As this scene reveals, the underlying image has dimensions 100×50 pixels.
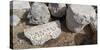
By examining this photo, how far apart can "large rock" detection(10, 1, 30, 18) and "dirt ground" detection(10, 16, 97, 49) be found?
12 centimetres

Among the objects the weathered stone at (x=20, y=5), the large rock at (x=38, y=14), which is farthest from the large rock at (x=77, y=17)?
the weathered stone at (x=20, y=5)

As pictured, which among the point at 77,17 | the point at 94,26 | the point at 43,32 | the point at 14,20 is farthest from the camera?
the point at 94,26

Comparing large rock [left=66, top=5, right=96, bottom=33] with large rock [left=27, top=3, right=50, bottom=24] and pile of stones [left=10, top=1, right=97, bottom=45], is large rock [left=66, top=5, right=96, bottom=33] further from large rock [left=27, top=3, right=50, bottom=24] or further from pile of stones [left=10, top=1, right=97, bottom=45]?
large rock [left=27, top=3, right=50, bottom=24]

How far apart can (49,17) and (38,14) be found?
0.49 ft

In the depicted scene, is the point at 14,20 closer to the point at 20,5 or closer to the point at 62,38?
the point at 20,5

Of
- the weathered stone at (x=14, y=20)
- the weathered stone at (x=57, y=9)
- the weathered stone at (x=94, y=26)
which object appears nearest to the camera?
the weathered stone at (x=14, y=20)

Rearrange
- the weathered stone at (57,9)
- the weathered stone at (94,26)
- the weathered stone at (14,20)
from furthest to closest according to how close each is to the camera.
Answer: the weathered stone at (94,26) < the weathered stone at (57,9) < the weathered stone at (14,20)

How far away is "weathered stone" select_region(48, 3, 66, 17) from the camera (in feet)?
6.65

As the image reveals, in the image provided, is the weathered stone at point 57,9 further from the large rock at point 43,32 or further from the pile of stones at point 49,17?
the large rock at point 43,32

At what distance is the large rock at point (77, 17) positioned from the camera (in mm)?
2078

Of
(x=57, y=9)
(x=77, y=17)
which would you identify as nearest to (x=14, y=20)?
(x=57, y=9)

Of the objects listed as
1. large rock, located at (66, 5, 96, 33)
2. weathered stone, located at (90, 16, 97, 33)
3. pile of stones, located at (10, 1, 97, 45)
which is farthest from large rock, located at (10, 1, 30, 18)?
weathered stone, located at (90, 16, 97, 33)

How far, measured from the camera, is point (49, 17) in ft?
6.64
